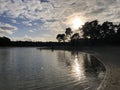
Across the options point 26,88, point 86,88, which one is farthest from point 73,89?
point 26,88

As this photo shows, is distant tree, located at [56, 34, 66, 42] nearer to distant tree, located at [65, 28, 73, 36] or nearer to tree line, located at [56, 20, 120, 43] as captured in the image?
distant tree, located at [65, 28, 73, 36]

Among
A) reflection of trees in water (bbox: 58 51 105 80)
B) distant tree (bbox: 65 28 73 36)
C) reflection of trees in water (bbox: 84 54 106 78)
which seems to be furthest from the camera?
distant tree (bbox: 65 28 73 36)

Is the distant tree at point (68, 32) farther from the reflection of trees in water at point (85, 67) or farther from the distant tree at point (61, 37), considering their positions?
the reflection of trees in water at point (85, 67)

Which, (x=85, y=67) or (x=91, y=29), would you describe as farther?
(x=91, y=29)

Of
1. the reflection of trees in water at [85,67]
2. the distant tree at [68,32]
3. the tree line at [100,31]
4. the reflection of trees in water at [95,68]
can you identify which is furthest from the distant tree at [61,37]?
the reflection of trees in water at [95,68]

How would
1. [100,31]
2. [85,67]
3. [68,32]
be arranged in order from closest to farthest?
1. [85,67]
2. [100,31]
3. [68,32]

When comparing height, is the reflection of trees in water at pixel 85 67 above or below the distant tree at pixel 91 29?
below

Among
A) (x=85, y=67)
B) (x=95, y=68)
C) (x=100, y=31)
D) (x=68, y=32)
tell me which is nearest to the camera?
(x=95, y=68)

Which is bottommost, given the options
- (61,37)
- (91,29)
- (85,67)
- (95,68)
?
(85,67)

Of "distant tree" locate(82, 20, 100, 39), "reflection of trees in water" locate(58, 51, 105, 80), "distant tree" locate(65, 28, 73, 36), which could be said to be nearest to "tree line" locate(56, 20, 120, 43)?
"distant tree" locate(82, 20, 100, 39)

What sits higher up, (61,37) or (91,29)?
(91,29)

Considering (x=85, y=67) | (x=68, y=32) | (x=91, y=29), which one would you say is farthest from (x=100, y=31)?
(x=85, y=67)

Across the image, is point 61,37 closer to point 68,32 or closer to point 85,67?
point 68,32

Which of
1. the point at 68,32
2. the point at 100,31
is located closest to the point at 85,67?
the point at 100,31
